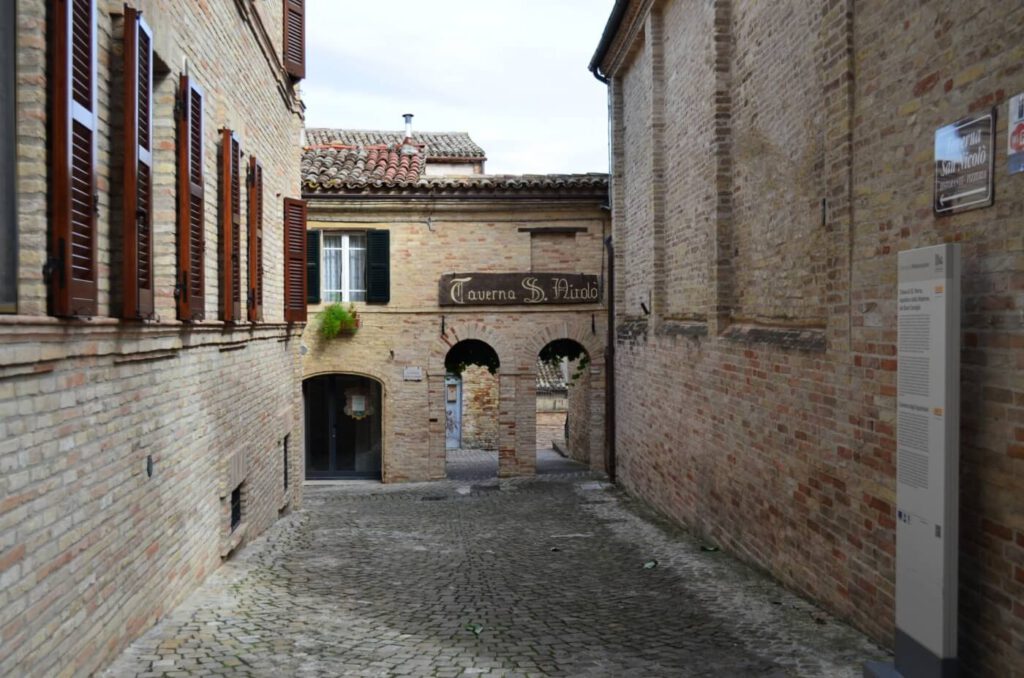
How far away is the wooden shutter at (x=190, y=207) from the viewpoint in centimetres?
706

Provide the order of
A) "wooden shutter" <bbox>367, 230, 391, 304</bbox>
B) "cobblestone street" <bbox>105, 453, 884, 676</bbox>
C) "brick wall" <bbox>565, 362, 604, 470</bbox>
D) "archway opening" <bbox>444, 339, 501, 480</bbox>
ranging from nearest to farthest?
"cobblestone street" <bbox>105, 453, 884, 676</bbox> → "wooden shutter" <bbox>367, 230, 391, 304</bbox> → "brick wall" <bbox>565, 362, 604, 470</bbox> → "archway opening" <bbox>444, 339, 501, 480</bbox>

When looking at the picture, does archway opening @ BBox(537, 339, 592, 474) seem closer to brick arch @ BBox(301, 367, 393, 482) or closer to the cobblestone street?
brick arch @ BBox(301, 367, 393, 482)

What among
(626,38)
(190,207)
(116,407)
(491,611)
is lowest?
(491,611)

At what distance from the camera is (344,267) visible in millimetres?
19141

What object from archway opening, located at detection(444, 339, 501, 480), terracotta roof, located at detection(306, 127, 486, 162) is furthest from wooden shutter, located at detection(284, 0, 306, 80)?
terracotta roof, located at detection(306, 127, 486, 162)

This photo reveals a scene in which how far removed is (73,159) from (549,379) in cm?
2989

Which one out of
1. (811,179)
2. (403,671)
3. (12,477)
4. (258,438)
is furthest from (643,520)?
(12,477)

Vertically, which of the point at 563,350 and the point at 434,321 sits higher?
the point at 434,321

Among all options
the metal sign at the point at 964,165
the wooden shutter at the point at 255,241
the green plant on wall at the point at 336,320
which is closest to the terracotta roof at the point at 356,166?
the green plant on wall at the point at 336,320

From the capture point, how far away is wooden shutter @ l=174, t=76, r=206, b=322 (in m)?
7.06

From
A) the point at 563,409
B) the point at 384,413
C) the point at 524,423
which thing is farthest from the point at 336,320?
the point at 563,409

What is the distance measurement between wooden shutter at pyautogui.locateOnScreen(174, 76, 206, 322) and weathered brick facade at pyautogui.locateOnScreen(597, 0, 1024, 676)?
16.2ft

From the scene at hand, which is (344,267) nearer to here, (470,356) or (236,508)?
(470,356)

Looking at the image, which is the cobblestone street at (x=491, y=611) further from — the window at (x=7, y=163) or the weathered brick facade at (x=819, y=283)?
the window at (x=7, y=163)
